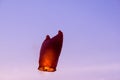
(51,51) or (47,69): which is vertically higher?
(51,51)

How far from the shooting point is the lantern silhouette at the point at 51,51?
2.30 m

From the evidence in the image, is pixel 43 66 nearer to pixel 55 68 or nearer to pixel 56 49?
pixel 55 68

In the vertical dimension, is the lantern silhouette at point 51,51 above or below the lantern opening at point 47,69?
above

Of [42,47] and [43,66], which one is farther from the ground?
[42,47]

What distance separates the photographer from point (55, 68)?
2406 millimetres

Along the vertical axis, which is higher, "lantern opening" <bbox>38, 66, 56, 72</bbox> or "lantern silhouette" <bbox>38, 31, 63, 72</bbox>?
"lantern silhouette" <bbox>38, 31, 63, 72</bbox>

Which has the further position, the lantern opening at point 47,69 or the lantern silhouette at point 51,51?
the lantern opening at point 47,69

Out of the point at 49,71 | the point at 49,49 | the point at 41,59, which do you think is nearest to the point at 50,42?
the point at 49,49

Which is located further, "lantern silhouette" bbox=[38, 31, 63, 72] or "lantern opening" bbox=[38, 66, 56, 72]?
"lantern opening" bbox=[38, 66, 56, 72]

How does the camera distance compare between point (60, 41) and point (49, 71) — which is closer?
point (60, 41)

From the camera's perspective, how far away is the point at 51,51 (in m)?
2.31

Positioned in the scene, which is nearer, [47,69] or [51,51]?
[51,51]

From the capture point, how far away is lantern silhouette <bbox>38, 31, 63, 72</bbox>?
230cm

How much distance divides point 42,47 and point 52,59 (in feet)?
0.69
